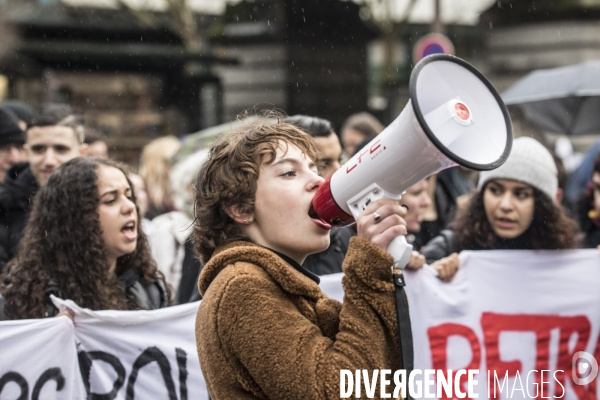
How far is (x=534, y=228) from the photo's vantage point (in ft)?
11.9

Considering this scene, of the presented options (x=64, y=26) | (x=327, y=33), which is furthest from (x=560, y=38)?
(x=64, y=26)

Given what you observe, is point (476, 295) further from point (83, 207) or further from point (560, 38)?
point (560, 38)

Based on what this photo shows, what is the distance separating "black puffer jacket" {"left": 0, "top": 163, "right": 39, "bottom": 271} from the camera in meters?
3.86

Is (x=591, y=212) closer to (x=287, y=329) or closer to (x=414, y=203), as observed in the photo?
(x=414, y=203)

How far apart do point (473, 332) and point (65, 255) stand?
5.50 ft

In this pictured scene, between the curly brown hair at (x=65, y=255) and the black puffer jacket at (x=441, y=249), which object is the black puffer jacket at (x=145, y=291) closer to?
the curly brown hair at (x=65, y=255)

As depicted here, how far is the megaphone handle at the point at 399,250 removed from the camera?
1833mm

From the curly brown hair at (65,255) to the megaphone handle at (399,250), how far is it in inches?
63.5

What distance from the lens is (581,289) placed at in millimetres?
3443

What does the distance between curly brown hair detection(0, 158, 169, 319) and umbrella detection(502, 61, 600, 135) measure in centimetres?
455

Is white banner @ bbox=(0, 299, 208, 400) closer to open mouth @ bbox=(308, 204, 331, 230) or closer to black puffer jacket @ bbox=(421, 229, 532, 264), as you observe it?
black puffer jacket @ bbox=(421, 229, 532, 264)

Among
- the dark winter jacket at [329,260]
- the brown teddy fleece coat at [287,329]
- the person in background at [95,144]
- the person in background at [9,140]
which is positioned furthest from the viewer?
the person in background at [95,144]

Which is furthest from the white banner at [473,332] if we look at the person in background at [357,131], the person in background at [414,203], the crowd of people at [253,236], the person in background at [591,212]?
the person in background at [357,131]

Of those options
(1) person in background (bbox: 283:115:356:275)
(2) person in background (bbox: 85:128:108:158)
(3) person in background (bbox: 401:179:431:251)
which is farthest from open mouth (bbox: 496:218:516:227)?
(2) person in background (bbox: 85:128:108:158)
